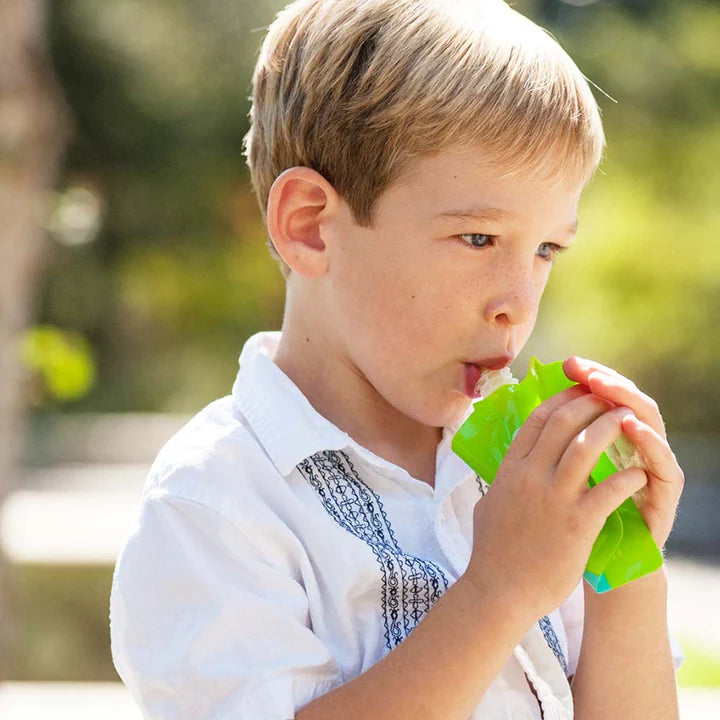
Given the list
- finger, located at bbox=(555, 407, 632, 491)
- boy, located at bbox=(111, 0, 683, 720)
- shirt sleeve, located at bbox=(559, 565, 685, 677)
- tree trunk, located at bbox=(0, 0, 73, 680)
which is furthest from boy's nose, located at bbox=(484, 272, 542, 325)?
tree trunk, located at bbox=(0, 0, 73, 680)

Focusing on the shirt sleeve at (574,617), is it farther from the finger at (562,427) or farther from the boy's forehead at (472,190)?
the boy's forehead at (472,190)

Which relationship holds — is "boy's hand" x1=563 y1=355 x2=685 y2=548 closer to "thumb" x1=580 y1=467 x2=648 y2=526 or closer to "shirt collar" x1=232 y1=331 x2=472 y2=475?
"thumb" x1=580 y1=467 x2=648 y2=526

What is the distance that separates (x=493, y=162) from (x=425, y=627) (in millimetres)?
653

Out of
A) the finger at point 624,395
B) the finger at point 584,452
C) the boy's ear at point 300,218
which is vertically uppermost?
the boy's ear at point 300,218

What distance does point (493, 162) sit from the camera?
1737mm

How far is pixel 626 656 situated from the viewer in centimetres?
184

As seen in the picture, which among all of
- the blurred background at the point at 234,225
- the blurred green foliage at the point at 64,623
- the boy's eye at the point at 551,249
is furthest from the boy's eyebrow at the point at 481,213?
the blurred background at the point at 234,225

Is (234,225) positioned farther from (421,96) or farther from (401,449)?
(421,96)

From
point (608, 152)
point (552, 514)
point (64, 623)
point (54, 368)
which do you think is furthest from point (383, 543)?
point (608, 152)

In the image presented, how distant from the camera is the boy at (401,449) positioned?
5.19 ft

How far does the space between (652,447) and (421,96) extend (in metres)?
0.60

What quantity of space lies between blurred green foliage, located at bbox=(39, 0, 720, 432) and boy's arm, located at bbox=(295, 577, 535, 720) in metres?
15.9

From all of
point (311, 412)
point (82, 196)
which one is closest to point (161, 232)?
point (82, 196)

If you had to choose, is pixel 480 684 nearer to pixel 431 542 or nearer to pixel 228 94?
pixel 431 542
